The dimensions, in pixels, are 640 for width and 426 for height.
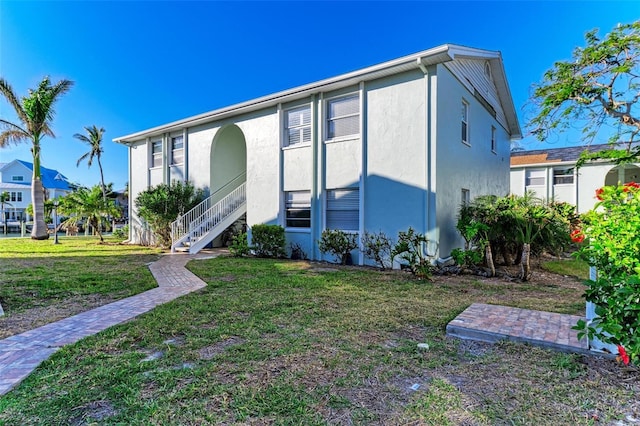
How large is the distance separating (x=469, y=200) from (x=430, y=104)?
446 cm

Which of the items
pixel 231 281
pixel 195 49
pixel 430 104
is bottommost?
pixel 231 281

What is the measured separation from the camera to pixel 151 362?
3.55 meters

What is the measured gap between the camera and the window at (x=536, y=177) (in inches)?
891

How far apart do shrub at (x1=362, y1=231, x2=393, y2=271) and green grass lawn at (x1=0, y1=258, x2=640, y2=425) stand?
14.2ft

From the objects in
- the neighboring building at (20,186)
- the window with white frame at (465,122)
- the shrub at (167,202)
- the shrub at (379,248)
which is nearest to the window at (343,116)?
the shrub at (379,248)

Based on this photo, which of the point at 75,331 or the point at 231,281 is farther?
the point at 231,281

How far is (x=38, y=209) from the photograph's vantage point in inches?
762

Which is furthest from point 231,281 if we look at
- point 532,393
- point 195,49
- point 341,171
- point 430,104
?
point 195,49

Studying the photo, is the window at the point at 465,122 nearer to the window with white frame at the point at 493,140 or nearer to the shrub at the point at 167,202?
the window with white frame at the point at 493,140

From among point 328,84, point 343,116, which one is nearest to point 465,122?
point 343,116

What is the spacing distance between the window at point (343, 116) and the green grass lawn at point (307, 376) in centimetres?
702

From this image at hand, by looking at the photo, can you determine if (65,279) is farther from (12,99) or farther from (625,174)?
(625,174)

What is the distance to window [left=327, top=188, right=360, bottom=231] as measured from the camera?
10789 mm

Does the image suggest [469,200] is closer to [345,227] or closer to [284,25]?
[345,227]
